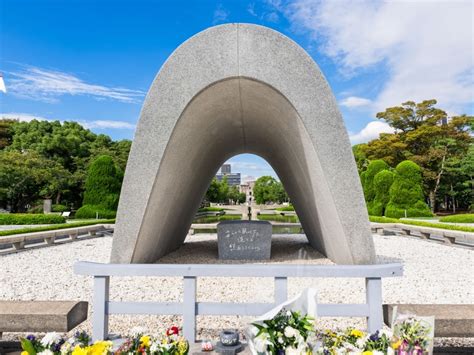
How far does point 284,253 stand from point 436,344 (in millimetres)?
5213

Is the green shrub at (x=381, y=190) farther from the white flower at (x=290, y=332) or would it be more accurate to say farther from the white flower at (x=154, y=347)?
the white flower at (x=154, y=347)

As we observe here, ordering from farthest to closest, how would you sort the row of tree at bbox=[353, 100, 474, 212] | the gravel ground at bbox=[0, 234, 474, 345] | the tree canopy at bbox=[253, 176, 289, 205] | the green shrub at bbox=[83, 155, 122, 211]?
the tree canopy at bbox=[253, 176, 289, 205] < the row of tree at bbox=[353, 100, 474, 212] < the green shrub at bbox=[83, 155, 122, 211] < the gravel ground at bbox=[0, 234, 474, 345]

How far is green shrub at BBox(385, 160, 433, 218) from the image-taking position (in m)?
23.5

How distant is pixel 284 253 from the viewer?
882 centimetres

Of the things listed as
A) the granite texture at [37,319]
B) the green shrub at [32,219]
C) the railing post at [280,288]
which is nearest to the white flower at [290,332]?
the railing post at [280,288]

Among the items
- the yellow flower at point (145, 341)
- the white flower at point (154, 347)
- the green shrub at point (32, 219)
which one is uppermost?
the yellow flower at point (145, 341)

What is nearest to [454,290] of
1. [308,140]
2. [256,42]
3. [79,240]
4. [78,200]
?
[308,140]

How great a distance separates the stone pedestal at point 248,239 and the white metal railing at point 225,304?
183 inches

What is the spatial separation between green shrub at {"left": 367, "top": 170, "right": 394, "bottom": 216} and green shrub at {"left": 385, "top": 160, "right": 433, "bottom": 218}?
102cm

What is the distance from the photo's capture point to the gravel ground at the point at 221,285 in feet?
14.5

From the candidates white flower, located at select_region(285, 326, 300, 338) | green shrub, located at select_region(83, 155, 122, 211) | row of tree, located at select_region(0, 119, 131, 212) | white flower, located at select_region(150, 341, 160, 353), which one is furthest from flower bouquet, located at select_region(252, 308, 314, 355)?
row of tree, located at select_region(0, 119, 131, 212)

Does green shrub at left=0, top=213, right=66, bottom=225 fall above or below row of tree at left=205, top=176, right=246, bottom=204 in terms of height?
below

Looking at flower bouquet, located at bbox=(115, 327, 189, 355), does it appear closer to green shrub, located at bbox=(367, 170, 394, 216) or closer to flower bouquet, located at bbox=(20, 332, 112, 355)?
flower bouquet, located at bbox=(20, 332, 112, 355)

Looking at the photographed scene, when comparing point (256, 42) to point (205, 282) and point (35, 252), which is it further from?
point (35, 252)
